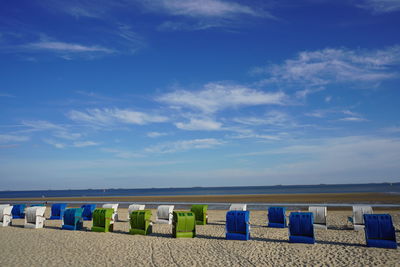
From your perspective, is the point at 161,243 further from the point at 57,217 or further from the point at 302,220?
the point at 57,217

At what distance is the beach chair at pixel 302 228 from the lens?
35.2 feet

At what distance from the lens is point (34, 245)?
36.8 feet

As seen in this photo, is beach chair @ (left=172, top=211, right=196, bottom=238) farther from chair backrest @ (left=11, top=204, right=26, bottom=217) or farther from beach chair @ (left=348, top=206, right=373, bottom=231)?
chair backrest @ (left=11, top=204, right=26, bottom=217)

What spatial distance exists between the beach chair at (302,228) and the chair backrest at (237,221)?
1.60m

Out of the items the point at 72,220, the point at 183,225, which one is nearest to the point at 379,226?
the point at 183,225

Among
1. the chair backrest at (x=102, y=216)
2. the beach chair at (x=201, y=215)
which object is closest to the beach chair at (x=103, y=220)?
the chair backrest at (x=102, y=216)

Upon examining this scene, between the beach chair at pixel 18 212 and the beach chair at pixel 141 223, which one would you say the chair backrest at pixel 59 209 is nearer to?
the beach chair at pixel 18 212

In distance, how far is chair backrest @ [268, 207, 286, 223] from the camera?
47.2 feet

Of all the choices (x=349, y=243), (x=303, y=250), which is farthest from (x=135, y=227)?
(x=349, y=243)

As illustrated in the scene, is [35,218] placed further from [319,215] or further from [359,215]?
[359,215]

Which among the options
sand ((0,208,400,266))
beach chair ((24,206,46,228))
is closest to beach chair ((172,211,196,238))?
sand ((0,208,400,266))

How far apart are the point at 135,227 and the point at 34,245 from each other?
12.3 feet

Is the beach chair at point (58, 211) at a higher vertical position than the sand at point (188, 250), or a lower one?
higher

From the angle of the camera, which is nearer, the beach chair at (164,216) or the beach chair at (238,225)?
the beach chair at (238,225)
